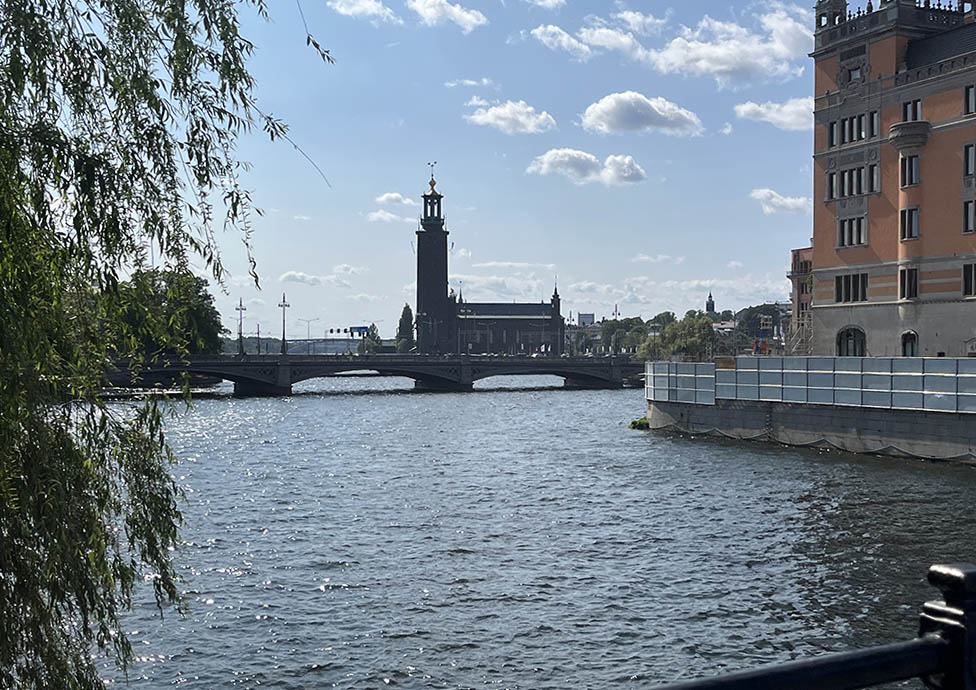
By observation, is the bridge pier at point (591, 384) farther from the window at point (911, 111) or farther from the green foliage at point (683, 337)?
the window at point (911, 111)

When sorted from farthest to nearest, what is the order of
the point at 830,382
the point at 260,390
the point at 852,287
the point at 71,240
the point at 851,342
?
the point at 260,390, the point at 851,342, the point at 852,287, the point at 830,382, the point at 71,240

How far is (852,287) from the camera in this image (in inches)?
2530

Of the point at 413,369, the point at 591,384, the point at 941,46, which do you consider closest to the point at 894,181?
the point at 941,46

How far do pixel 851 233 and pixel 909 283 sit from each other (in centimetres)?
630

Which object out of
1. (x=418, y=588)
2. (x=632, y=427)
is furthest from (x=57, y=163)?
(x=632, y=427)

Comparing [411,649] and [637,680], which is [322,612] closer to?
[411,649]

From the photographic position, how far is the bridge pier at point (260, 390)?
123812 millimetres

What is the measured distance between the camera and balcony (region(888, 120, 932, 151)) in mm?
58188

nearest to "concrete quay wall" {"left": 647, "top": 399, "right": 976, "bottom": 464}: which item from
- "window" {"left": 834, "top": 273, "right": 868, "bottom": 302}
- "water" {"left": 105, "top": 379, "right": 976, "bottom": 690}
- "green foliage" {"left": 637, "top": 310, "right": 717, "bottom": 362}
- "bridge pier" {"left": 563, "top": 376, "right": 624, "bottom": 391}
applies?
"water" {"left": 105, "top": 379, "right": 976, "bottom": 690}

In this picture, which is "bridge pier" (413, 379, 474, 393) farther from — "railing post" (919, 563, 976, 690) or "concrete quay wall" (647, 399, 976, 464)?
"railing post" (919, 563, 976, 690)

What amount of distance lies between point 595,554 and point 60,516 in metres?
22.6

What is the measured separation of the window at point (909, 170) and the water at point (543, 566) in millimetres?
18382

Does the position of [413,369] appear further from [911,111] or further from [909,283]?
[911,111]

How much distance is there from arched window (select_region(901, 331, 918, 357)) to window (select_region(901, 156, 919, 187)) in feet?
29.6
